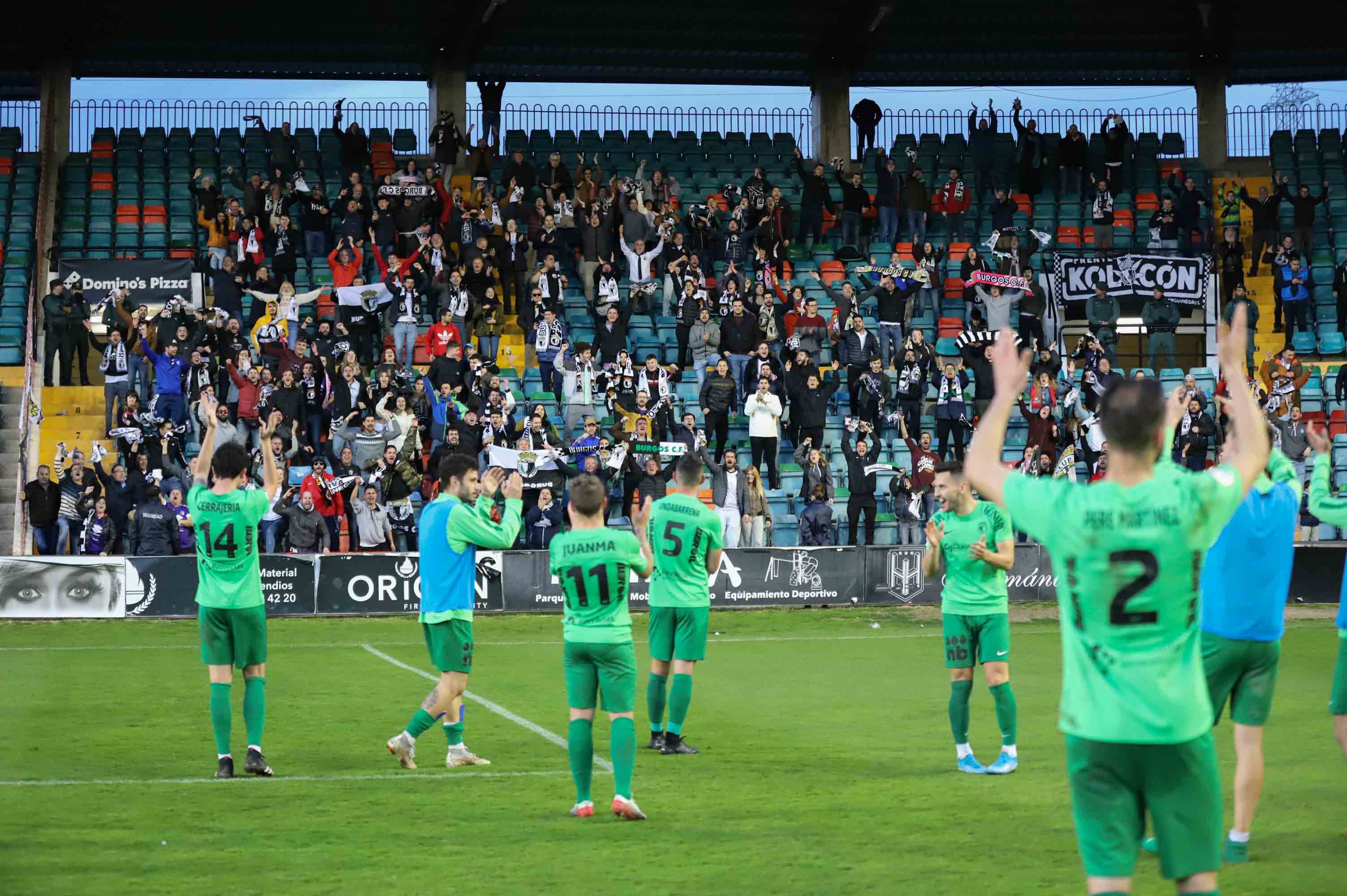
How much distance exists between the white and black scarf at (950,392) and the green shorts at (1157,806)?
2238 centimetres

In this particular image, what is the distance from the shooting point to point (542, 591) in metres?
23.6

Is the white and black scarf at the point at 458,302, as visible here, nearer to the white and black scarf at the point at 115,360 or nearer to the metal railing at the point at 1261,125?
the white and black scarf at the point at 115,360

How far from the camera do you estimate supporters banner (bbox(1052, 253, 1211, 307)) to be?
3178 cm

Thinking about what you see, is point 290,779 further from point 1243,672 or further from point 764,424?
point 764,424

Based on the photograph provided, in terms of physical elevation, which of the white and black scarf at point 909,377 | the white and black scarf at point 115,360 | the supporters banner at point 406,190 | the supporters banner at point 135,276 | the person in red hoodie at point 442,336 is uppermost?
the supporters banner at point 406,190

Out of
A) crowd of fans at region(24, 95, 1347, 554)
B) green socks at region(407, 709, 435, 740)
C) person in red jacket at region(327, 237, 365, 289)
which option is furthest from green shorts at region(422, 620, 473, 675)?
person in red jacket at region(327, 237, 365, 289)

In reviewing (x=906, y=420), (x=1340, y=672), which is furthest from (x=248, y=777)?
(x=906, y=420)

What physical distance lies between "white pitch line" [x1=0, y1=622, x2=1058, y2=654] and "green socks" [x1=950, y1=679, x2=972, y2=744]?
959 centimetres

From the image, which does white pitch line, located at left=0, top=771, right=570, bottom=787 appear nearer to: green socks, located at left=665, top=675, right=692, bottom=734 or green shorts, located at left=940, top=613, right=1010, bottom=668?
green socks, located at left=665, top=675, right=692, bottom=734

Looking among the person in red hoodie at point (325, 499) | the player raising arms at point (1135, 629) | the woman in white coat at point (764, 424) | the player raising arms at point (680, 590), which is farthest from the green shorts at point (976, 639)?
the woman in white coat at point (764, 424)

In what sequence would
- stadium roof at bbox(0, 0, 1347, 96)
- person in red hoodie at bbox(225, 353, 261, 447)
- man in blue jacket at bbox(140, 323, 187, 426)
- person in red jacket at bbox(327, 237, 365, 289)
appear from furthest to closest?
stadium roof at bbox(0, 0, 1347, 96) → person in red jacket at bbox(327, 237, 365, 289) → man in blue jacket at bbox(140, 323, 187, 426) → person in red hoodie at bbox(225, 353, 261, 447)

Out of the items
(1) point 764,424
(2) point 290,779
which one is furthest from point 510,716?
(1) point 764,424

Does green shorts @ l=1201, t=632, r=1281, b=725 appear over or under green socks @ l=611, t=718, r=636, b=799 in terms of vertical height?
over

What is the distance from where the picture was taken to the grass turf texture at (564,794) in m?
7.86
